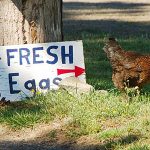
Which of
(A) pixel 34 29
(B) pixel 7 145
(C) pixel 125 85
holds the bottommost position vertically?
(B) pixel 7 145

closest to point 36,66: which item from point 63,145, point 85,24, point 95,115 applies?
point 95,115

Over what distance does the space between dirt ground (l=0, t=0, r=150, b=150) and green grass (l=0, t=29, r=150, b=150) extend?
4.9 inches

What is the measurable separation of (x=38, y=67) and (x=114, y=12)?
14.1 metres

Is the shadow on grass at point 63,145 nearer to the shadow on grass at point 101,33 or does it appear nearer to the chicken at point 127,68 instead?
the chicken at point 127,68

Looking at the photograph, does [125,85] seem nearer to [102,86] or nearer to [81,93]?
[81,93]

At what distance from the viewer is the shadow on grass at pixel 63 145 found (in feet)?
22.2

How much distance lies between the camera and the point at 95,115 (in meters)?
7.52

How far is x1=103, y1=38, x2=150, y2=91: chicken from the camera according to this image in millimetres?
8188

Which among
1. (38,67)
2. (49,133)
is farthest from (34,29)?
(49,133)

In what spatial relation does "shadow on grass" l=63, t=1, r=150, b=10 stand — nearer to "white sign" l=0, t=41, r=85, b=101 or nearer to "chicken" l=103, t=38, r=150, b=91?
"white sign" l=0, t=41, r=85, b=101

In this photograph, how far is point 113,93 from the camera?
28.0 ft

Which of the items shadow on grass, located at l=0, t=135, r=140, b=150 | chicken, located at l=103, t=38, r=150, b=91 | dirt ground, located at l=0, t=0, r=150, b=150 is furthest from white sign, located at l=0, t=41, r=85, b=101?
shadow on grass, located at l=0, t=135, r=140, b=150

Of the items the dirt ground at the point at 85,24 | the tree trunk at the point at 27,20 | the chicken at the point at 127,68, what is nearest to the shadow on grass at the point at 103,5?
the dirt ground at the point at 85,24

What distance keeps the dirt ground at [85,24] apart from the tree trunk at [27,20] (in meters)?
1.55
